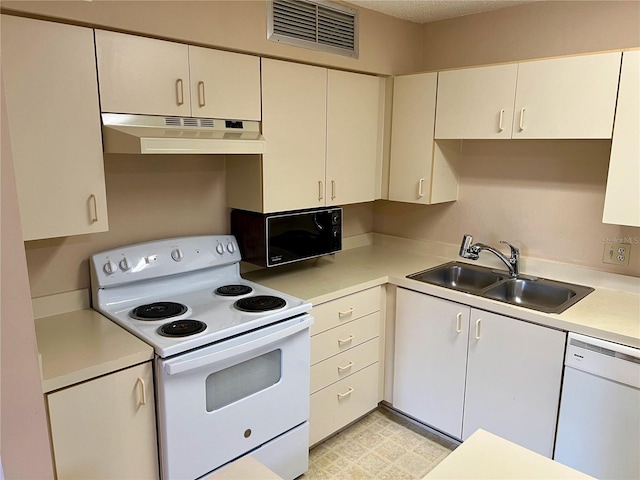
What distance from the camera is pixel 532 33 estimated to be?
254 centimetres

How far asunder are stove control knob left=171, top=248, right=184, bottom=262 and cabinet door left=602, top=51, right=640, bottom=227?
196cm

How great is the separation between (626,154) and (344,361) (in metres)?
1.63

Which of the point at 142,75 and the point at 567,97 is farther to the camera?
the point at 567,97

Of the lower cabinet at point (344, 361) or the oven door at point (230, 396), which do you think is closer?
the oven door at point (230, 396)

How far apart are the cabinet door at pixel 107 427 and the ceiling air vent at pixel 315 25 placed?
1586mm

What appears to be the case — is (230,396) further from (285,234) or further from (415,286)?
(415,286)

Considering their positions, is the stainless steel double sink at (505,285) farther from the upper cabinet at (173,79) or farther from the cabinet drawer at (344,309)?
the upper cabinet at (173,79)

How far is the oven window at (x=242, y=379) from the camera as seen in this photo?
6.11ft

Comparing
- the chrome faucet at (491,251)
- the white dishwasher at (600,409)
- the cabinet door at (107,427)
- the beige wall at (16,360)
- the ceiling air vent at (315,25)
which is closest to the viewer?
the beige wall at (16,360)

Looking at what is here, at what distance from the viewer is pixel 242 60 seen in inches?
82.5

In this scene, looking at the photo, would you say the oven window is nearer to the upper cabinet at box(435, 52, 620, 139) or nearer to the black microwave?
the black microwave

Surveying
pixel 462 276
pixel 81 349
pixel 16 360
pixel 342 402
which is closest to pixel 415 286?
pixel 462 276

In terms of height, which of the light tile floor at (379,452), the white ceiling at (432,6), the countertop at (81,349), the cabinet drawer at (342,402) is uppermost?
the white ceiling at (432,6)

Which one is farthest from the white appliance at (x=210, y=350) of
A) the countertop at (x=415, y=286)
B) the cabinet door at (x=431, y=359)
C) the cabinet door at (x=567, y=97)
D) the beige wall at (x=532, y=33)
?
the beige wall at (x=532, y=33)
